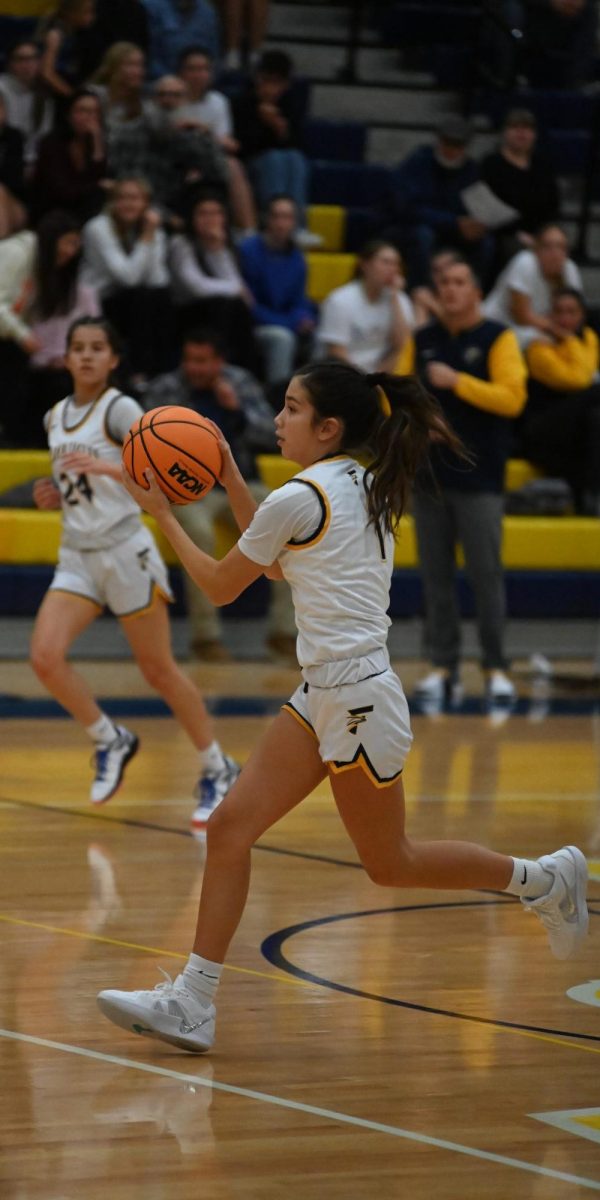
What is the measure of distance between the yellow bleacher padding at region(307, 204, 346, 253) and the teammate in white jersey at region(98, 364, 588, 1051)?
9784mm

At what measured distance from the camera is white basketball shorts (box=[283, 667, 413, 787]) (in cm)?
414

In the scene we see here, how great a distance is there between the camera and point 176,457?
4.36 metres

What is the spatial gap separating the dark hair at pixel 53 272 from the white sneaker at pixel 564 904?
23.7 feet

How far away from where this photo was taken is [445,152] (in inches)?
525

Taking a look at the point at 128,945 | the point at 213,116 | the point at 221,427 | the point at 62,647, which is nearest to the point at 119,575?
the point at 62,647

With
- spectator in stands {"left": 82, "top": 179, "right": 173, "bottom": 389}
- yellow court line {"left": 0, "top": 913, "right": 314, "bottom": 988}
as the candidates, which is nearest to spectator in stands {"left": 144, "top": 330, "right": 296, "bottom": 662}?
spectator in stands {"left": 82, "top": 179, "right": 173, "bottom": 389}

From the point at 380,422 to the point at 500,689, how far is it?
5967 mm

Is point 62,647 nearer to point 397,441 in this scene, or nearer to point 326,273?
point 397,441

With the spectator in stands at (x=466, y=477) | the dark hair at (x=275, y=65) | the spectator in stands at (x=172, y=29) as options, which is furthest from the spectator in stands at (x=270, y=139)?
the spectator in stands at (x=466, y=477)

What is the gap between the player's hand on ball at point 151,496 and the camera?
418 cm

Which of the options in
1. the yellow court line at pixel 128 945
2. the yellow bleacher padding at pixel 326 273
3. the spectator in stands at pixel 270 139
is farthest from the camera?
the yellow bleacher padding at pixel 326 273

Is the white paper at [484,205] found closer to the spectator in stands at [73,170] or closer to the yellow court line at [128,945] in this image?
the spectator in stands at [73,170]

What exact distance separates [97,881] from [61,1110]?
7.25ft

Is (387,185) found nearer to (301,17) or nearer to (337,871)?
(301,17)
